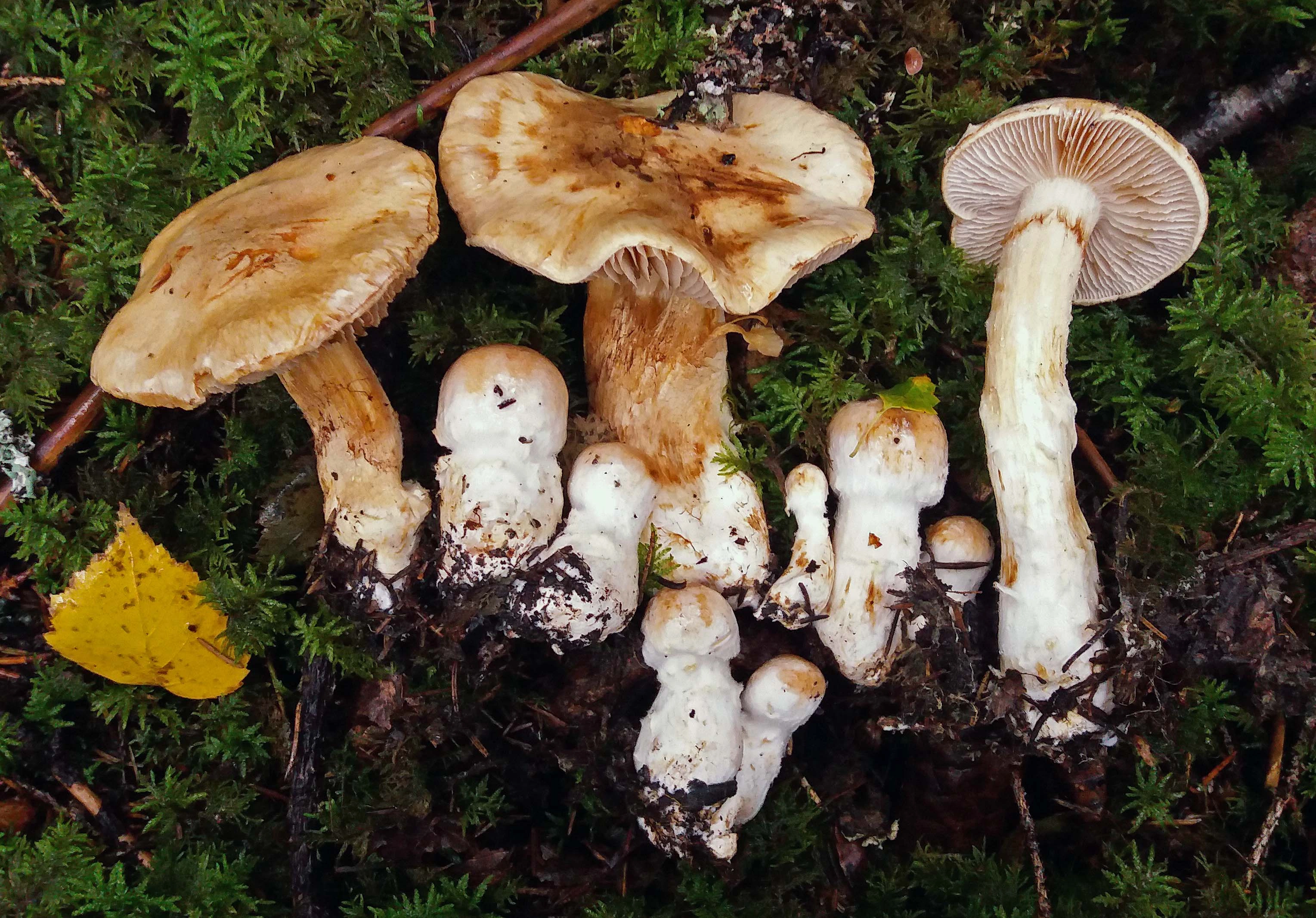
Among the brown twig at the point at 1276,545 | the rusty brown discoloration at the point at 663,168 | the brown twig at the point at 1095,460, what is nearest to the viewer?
the rusty brown discoloration at the point at 663,168

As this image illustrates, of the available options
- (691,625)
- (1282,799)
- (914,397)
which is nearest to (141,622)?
(691,625)

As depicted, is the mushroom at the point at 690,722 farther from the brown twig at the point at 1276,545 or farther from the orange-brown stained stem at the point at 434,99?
the orange-brown stained stem at the point at 434,99

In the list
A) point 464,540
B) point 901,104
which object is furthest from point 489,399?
point 901,104

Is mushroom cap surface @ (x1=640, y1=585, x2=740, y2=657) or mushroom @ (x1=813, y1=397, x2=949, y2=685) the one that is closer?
mushroom cap surface @ (x1=640, y1=585, x2=740, y2=657)

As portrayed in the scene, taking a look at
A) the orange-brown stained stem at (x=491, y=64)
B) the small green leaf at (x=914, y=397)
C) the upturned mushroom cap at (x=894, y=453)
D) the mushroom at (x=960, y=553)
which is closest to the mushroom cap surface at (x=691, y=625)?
the upturned mushroom cap at (x=894, y=453)

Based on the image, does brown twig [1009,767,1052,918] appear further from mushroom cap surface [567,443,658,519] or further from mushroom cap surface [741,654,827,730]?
mushroom cap surface [567,443,658,519]

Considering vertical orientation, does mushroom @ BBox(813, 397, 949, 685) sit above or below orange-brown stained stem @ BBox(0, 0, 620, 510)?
below

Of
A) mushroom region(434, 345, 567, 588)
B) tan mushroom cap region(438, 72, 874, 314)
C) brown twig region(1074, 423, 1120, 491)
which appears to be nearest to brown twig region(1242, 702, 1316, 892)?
brown twig region(1074, 423, 1120, 491)
